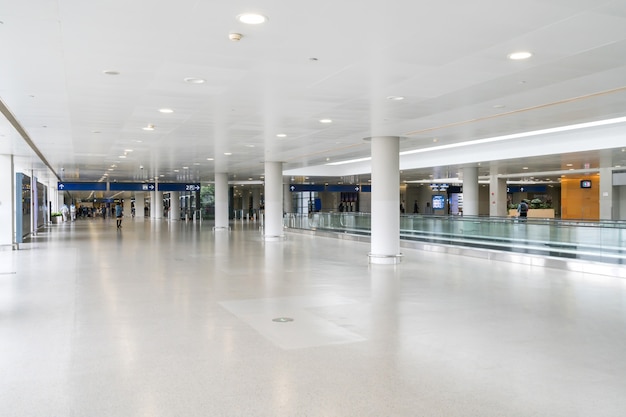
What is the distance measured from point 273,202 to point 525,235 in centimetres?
1386

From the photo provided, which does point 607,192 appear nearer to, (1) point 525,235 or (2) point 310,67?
(1) point 525,235

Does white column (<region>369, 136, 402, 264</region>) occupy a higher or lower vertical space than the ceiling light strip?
lower

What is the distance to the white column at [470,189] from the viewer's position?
30.6m

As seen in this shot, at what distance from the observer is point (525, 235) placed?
65.1ft

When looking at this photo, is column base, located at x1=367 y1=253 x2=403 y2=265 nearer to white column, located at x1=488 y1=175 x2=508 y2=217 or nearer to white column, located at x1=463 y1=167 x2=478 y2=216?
white column, located at x1=463 y1=167 x2=478 y2=216

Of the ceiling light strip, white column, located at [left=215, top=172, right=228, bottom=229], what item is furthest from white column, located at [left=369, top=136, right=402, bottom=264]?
white column, located at [left=215, top=172, right=228, bottom=229]

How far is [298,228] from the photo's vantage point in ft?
125

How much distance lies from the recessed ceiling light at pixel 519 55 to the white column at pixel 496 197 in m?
29.8

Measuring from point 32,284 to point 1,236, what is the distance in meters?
11.5

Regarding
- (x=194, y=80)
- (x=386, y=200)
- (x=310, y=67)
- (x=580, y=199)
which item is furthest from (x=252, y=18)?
(x=580, y=199)

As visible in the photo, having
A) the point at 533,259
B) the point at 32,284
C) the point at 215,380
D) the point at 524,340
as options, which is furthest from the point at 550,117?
the point at 32,284

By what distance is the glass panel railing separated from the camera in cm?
1619

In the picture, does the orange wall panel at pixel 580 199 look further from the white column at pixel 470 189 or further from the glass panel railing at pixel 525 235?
the glass panel railing at pixel 525 235

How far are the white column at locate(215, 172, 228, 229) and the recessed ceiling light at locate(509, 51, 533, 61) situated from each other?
31.4 metres
